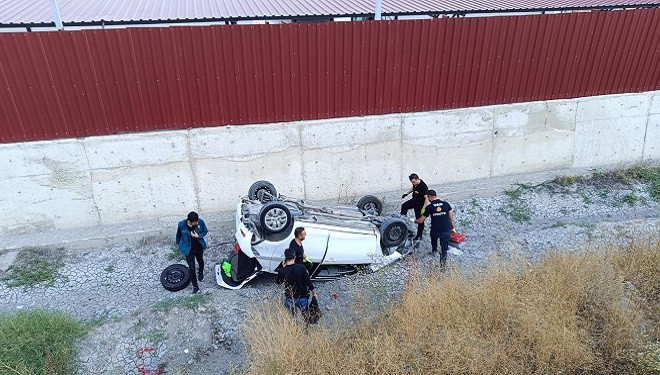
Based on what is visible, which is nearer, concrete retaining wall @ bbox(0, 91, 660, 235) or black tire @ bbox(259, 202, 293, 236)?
black tire @ bbox(259, 202, 293, 236)

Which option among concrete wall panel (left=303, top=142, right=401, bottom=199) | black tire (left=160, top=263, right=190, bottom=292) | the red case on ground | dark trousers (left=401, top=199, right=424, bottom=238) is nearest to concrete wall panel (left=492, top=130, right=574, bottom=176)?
concrete wall panel (left=303, top=142, right=401, bottom=199)

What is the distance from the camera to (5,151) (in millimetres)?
7738

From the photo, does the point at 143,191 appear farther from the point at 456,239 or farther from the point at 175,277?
the point at 456,239

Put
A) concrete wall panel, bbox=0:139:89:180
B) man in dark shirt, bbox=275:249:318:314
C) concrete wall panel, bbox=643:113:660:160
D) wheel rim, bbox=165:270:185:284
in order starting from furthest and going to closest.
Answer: concrete wall panel, bbox=643:113:660:160
concrete wall panel, bbox=0:139:89:180
wheel rim, bbox=165:270:185:284
man in dark shirt, bbox=275:249:318:314

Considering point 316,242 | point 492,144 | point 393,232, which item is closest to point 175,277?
point 316,242

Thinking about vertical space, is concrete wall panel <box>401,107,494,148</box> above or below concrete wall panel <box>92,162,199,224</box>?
above

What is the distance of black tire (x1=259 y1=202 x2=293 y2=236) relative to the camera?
654 cm

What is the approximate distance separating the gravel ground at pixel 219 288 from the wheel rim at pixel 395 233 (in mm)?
485

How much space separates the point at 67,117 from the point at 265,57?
362 centimetres

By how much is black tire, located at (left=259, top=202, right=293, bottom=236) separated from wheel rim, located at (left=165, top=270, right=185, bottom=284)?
165 centimetres

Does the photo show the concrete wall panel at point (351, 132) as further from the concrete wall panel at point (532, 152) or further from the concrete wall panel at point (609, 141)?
the concrete wall panel at point (609, 141)

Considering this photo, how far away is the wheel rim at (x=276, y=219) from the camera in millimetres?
6594

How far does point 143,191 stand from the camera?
8430 millimetres

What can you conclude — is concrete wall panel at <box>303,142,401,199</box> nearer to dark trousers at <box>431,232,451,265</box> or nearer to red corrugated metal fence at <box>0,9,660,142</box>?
red corrugated metal fence at <box>0,9,660,142</box>
